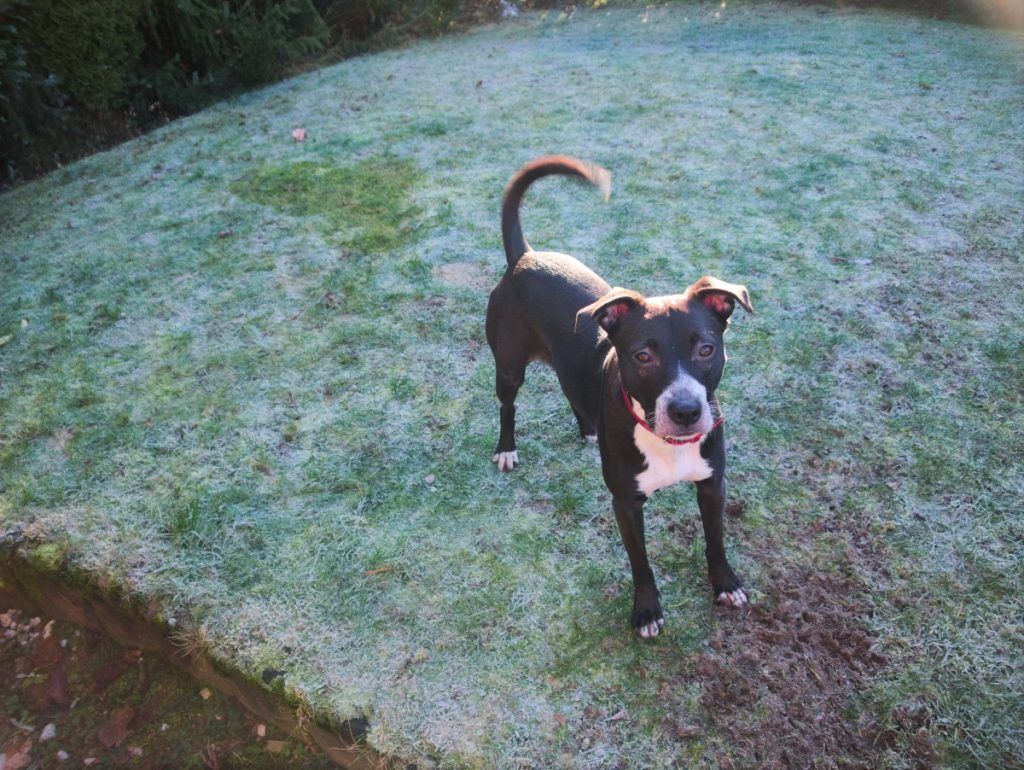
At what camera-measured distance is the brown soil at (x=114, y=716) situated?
292 cm

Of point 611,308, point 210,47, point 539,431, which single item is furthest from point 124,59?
point 611,308

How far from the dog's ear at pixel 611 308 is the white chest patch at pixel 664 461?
39cm

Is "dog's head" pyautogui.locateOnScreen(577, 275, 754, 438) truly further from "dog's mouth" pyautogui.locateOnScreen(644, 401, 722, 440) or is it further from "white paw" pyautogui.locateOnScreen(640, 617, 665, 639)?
"white paw" pyautogui.locateOnScreen(640, 617, 665, 639)

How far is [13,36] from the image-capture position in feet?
24.4

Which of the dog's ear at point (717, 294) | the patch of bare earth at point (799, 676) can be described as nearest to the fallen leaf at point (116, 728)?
the patch of bare earth at point (799, 676)

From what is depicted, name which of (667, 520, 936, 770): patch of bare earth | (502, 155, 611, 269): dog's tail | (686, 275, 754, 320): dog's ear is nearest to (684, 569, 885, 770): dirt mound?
(667, 520, 936, 770): patch of bare earth

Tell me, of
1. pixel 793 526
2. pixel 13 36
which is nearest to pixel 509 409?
pixel 793 526

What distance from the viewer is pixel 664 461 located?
8.53 ft

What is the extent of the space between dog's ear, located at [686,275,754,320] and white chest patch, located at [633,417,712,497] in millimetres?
488

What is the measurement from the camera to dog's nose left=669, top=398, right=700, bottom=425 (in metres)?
2.32

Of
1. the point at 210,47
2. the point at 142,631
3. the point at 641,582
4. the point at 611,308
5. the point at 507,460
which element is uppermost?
the point at 611,308

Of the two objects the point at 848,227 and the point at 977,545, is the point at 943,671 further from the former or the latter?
the point at 848,227

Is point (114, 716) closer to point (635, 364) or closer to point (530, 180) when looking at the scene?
point (635, 364)

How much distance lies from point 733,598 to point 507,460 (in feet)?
4.34
